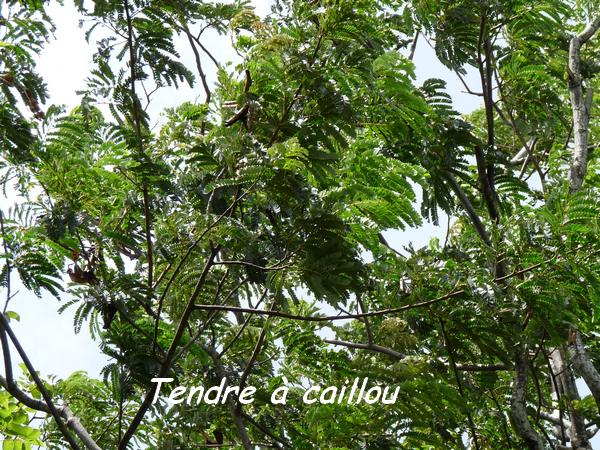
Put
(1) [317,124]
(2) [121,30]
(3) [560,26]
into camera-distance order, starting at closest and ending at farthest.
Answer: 1. (1) [317,124]
2. (2) [121,30]
3. (3) [560,26]

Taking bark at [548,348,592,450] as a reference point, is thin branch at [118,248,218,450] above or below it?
below

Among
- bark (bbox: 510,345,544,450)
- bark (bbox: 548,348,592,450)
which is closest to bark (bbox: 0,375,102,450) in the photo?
bark (bbox: 510,345,544,450)

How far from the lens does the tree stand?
4281 mm

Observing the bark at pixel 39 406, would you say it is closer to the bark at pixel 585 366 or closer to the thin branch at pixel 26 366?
the thin branch at pixel 26 366

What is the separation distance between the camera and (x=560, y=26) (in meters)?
6.74

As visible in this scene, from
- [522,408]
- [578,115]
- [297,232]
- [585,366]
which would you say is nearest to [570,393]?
[585,366]

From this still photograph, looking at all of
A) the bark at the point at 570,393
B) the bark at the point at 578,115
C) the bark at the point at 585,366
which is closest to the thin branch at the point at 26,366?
the bark at the point at 570,393

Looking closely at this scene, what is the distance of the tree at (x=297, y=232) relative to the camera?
4.28m

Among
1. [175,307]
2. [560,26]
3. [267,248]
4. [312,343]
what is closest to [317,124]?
[267,248]

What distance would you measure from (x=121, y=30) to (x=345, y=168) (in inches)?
59.3

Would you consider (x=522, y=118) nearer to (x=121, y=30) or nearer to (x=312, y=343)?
(x=312, y=343)

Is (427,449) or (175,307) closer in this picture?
(175,307)

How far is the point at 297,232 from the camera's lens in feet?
14.1

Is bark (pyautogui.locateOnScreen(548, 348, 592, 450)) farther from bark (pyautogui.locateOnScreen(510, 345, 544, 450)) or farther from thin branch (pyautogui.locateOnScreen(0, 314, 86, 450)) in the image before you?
thin branch (pyautogui.locateOnScreen(0, 314, 86, 450))
